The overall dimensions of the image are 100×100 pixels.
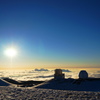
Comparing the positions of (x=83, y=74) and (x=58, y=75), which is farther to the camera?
(x=83, y=74)

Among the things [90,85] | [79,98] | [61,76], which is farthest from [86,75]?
[79,98]

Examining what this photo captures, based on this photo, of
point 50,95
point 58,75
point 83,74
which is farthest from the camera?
point 83,74

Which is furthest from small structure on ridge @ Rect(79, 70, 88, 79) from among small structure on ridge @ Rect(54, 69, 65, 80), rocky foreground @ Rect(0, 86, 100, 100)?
rocky foreground @ Rect(0, 86, 100, 100)

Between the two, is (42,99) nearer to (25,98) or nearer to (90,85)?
(25,98)

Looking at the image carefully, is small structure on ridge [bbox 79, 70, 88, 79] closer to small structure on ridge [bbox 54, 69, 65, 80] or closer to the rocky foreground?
small structure on ridge [bbox 54, 69, 65, 80]

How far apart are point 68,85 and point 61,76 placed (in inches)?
357

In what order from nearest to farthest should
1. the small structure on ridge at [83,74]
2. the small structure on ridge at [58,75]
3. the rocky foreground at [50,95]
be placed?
the rocky foreground at [50,95] → the small structure on ridge at [58,75] → the small structure on ridge at [83,74]

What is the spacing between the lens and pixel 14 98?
14.5m

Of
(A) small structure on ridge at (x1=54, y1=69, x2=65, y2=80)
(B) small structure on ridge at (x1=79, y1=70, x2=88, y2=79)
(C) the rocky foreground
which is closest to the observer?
(C) the rocky foreground

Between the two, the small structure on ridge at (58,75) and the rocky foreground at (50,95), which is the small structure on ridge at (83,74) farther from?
the rocky foreground at (50,95)

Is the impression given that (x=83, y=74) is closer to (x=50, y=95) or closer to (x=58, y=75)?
(x=58, y=75)

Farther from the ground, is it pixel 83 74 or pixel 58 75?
pixel 83 74

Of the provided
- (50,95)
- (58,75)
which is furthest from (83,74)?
(50,95)

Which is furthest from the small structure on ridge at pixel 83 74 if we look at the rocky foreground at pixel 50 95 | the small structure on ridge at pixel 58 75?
the rocky foreground at pixel 50 95
